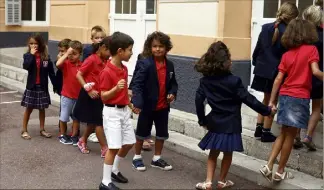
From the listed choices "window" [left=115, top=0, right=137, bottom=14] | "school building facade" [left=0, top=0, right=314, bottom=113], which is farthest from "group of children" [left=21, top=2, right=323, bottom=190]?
"window" [left=115, top=0, right=137, bottom=14]

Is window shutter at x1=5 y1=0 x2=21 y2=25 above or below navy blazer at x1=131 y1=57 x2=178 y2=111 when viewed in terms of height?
above

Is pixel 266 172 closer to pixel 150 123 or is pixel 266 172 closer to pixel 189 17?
pixel 150 123

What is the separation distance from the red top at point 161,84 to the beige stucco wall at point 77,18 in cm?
550

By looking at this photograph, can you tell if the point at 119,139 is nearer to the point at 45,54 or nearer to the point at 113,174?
the point at 113,174

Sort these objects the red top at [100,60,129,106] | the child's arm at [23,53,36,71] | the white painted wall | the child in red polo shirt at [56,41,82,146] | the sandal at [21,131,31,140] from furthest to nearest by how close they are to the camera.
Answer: the white painted wall, the sandal at [21,131,31,140], the child's arm at [23,53,36,71], the child in red polo shirt at [56,41,82,146], the red top at [100,60,129,106]

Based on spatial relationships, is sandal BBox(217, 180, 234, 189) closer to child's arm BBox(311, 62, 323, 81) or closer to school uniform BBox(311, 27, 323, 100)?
school uniform BBox(311, 27, 323, 100)

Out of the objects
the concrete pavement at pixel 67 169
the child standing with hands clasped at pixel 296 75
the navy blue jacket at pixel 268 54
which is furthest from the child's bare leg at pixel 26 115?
the child standing with hands clasped at pixel 296 75

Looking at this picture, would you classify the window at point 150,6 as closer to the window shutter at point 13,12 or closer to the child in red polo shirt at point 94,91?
the child in red polo shirt at point 94,91

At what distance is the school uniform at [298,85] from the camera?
15.7ft

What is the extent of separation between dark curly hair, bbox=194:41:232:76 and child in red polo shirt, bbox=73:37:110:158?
5.02ft

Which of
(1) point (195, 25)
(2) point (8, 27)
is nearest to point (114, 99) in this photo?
(1) point (195, 25)

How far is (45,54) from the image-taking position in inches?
270

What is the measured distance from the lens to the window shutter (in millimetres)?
16541

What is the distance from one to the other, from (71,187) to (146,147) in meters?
1.65
